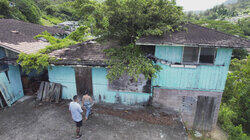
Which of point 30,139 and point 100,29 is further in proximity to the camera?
point 100,29

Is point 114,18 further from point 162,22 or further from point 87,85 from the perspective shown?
point 87,85

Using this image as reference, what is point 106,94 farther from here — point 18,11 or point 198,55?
point 18,11

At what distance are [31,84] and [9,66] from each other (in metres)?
2.10

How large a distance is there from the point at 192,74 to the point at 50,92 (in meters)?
8.28

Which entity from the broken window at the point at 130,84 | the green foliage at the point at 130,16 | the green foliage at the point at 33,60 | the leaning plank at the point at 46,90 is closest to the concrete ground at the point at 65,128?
the leaning plank at the point at 46,90

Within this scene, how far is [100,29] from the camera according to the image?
912 cm

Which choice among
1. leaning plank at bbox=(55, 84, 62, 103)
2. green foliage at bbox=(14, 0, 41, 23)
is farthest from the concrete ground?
green foliage at bbox=(14, 0, 41, 23)

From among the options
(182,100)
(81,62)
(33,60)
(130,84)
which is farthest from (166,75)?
(33,60)

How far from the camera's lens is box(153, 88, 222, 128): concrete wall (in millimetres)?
8398

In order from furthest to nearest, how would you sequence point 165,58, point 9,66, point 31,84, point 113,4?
1. point 31,84
2. point 9,66
3. point 113,4
4. point 165,58

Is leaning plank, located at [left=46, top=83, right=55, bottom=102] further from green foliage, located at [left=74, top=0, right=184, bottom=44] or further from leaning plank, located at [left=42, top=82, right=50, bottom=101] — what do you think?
green foliage, located at [left=74, top=0, right=184, bottom=44]

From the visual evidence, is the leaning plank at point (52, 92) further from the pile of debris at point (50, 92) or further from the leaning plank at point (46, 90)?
the leaning plank at point (46, 90)

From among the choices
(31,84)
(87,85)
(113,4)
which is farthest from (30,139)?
(113,4)

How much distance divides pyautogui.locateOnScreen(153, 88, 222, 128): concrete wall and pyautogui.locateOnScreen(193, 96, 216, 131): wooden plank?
172mm
